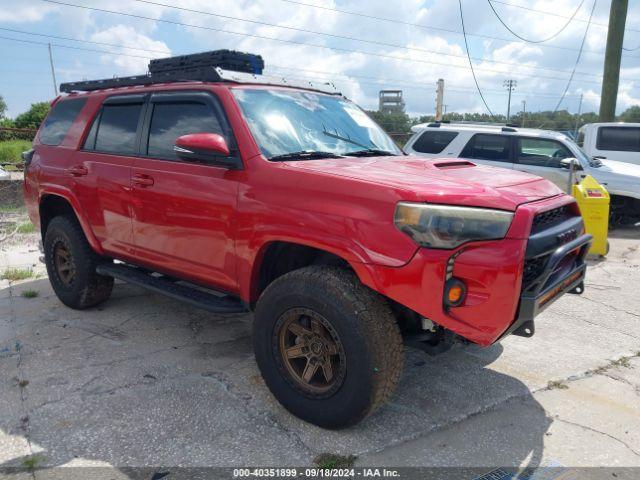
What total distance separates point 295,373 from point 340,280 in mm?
679

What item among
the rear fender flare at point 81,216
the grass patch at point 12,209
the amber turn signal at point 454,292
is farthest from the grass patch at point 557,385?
the grass patch at point 12,209

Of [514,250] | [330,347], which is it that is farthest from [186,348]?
[514,250]

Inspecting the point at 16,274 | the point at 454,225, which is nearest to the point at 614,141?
the point at 454,225

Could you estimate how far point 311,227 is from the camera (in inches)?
114

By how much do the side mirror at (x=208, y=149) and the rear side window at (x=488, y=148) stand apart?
6.88m

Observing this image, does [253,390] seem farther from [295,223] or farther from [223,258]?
[295,223]

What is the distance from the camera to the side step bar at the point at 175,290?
136 inches

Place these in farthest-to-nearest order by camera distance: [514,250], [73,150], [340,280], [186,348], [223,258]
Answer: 1. [73,150]
2. [186,348]
3. [223,258]
4. [340,280]
5. [514,250]

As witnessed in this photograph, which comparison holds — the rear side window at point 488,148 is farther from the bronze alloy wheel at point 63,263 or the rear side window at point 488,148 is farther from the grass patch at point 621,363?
the bronze alloy wheel at point 63,263

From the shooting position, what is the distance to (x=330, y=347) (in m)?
2.93

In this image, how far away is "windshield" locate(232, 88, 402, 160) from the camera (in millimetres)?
3406

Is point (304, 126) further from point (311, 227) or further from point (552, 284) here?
point (552, 284)

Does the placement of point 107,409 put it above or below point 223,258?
below

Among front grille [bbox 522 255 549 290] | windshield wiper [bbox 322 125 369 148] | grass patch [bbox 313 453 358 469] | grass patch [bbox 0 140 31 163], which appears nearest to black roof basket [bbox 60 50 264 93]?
windshield wiper [bbox 322 125 369 148]
